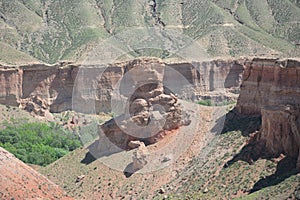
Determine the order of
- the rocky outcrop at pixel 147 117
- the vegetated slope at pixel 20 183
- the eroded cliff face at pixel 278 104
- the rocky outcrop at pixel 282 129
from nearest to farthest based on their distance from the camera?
the vegetated slope at pixel 20 183 → the rocky outcrop at pixel 282 129 → the eroded cliff face at pixel 278 104 → the rocky outcrop at pixel 147 117


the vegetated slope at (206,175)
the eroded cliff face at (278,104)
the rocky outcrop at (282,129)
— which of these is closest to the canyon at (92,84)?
the vegetated slope at (206,175)

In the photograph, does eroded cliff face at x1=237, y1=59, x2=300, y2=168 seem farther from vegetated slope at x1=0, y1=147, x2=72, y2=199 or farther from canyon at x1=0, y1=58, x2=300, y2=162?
canyon at x1=0, y1=58, x2=300, y2=162

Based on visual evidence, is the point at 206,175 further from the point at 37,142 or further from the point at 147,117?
the point at 37,142

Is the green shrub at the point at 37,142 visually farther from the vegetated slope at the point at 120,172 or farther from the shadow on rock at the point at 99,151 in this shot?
the vegetated slope at the point at 120,172

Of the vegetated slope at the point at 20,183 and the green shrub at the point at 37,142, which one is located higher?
the vegetated slope at the point at 20,183

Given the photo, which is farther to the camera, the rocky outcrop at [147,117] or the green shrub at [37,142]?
the green shrub at [37,142]

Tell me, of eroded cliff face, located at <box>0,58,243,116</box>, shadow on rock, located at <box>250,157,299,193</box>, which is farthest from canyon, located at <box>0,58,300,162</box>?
shadow on rock, located at <box>250,157,299,193</box>

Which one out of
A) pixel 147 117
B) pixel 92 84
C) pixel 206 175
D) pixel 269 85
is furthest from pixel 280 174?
pixel 92 84
